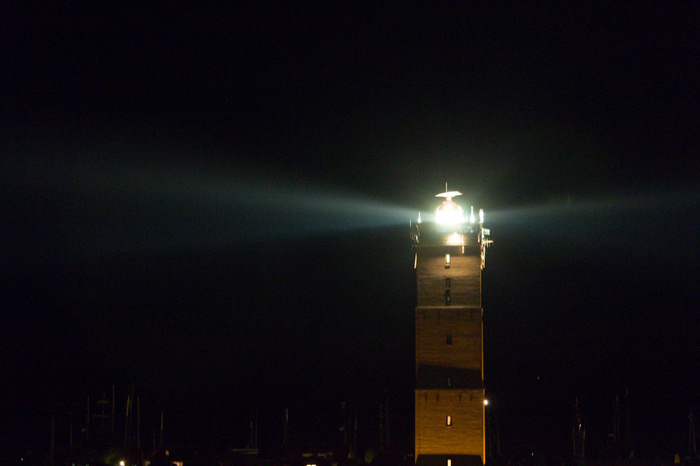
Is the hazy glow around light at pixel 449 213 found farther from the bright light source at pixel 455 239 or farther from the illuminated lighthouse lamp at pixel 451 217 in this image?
the bright light source at pixel 455 239

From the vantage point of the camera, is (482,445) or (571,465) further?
(571,465)

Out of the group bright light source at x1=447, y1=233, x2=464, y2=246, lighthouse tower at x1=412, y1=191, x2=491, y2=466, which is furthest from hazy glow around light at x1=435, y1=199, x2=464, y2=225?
bright light source at x1=447, y1=233, x2=464, y2=246

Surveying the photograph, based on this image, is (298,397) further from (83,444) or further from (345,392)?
(83,444)

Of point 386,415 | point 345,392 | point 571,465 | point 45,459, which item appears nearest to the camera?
point 571,465

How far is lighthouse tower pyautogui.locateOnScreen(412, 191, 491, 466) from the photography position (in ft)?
124

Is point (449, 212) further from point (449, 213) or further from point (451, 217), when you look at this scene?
point (451, 217)

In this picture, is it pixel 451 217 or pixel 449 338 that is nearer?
pixel 449 338

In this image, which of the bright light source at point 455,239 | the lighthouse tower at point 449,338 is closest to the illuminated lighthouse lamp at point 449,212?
the lighthouse tower at point 449,338

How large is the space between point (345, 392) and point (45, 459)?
27.2 m

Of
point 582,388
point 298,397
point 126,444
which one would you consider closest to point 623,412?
point 582,388

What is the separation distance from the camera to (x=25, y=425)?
75000 mm

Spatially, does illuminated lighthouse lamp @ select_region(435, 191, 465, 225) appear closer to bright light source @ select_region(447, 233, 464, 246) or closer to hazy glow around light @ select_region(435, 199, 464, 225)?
hazy glow around light @ select_region(435, 199, 464, 225)

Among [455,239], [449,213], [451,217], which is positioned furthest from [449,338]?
[449,213]

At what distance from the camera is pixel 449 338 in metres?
39.0
